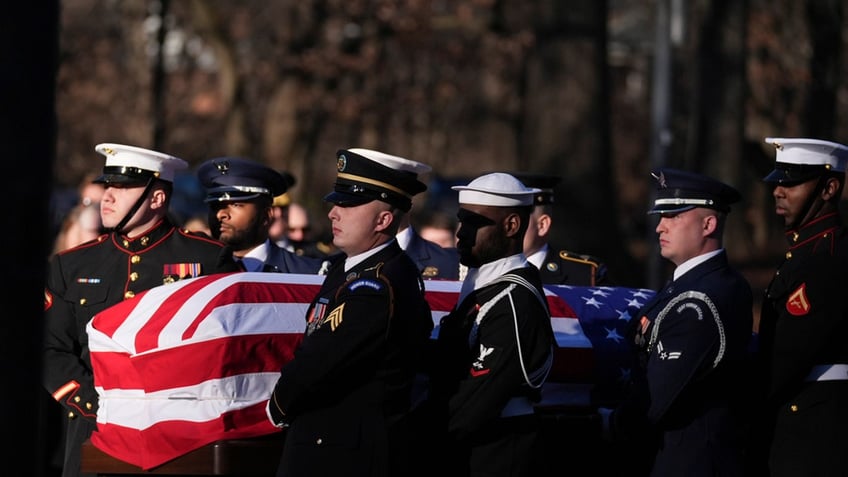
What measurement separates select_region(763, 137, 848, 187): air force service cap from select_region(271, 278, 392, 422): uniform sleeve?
71.9 inches

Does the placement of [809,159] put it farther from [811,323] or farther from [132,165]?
[132,165]

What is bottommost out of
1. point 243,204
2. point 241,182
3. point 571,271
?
point 571,271

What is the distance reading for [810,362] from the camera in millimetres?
5551

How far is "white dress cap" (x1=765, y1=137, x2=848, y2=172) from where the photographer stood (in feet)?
19.0

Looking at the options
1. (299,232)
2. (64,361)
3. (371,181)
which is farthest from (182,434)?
(299,232)

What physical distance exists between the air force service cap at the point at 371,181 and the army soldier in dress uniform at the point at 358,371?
4.3 inches

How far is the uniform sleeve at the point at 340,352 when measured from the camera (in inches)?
191

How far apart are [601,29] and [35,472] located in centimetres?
1274

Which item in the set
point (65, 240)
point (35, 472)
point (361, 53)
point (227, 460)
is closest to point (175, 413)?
point (227, 460)

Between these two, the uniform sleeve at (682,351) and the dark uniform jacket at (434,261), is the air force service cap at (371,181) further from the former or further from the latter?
the dark uniform jacket at (434,261)

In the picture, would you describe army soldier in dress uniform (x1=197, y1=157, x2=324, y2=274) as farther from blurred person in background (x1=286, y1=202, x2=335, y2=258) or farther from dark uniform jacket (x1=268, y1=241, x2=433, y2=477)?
dark uniform jacket (x1=268, y1=241, x2=433, y2=477)

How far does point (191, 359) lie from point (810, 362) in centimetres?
227

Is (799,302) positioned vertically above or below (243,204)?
below

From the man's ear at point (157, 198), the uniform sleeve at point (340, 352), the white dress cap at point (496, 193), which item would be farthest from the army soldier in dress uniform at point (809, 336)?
the man's ear at point (157, 198)
